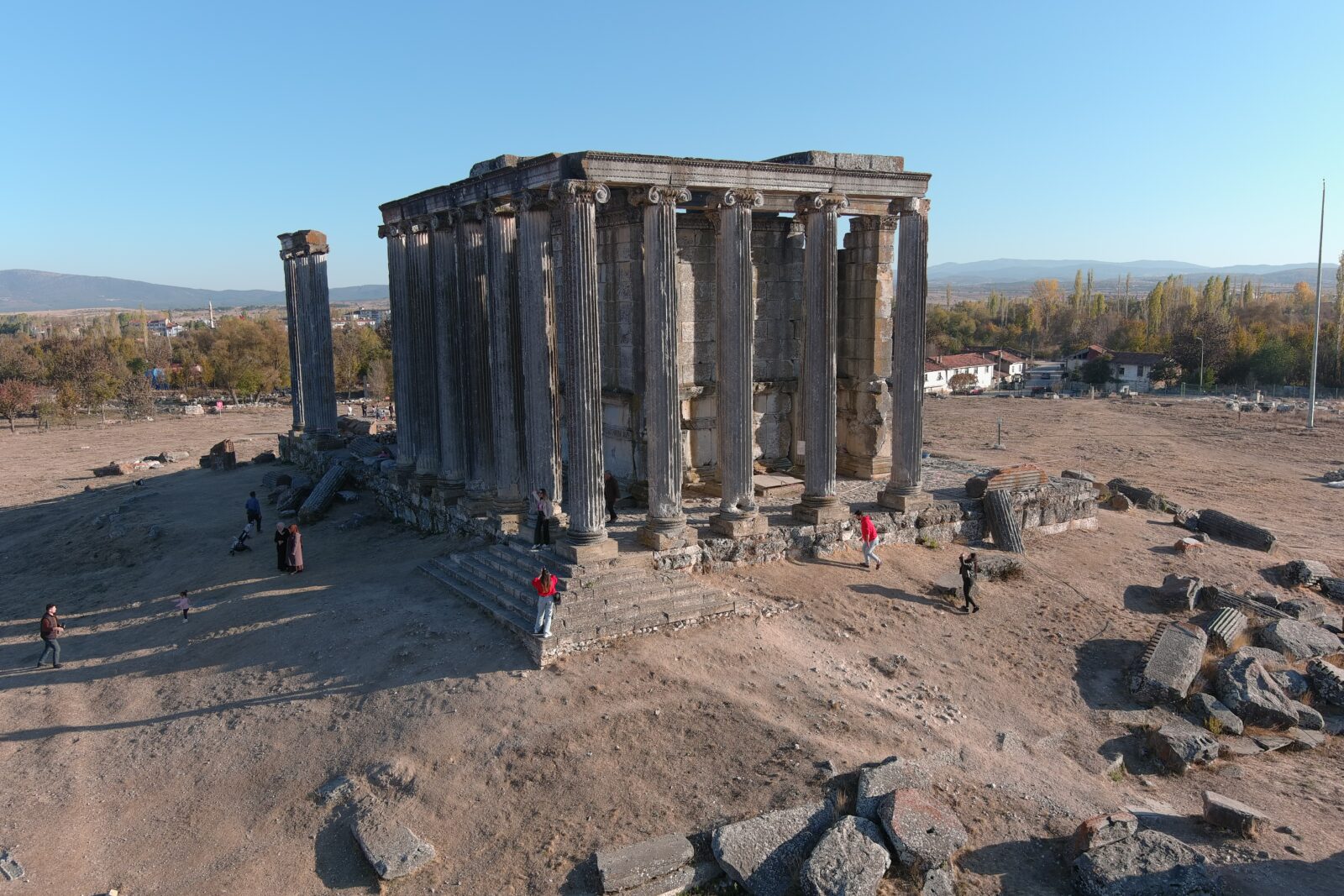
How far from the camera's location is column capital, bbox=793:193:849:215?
17.1 m

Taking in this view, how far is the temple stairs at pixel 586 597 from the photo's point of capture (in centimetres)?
1390

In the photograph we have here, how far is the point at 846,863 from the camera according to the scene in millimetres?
9484

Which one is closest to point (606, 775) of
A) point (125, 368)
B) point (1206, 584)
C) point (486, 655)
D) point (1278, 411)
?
point (486, 655)

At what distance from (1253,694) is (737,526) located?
29.0 feet

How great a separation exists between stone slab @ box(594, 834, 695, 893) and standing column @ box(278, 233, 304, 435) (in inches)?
910

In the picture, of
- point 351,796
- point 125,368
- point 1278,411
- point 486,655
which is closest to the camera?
point 351,796

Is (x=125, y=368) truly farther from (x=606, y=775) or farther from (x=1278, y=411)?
(x=1278, y=411)

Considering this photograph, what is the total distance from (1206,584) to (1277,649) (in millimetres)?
2365

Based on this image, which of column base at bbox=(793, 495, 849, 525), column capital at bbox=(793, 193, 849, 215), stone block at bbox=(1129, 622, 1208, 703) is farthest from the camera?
column base at bbox=(793, 495, 849, 525)

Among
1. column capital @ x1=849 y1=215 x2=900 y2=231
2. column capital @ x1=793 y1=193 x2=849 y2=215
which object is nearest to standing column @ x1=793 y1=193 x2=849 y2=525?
column capital @ x1=793 y1=193 x2=849 y2=215

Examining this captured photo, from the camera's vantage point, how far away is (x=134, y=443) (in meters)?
44.5

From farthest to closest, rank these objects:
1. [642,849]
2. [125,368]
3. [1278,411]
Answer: [125,368] → [1278,411] → [642,849]

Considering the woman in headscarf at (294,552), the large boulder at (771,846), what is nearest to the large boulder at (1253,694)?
the large boulder at (771,846)

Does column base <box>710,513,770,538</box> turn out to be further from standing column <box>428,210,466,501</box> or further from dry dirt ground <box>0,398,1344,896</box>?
standing column <box>428,210,466,501</box>
